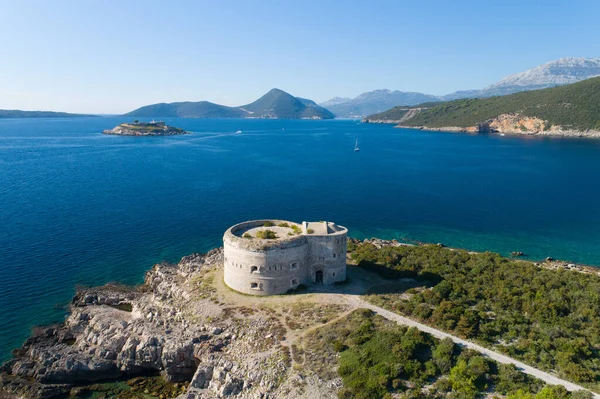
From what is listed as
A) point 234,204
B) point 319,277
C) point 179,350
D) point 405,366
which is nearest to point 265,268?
point 319,277

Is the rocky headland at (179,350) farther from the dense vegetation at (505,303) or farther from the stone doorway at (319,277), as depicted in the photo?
the dense vegetation at (505,303)

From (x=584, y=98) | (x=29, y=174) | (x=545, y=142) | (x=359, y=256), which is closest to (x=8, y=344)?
(x=359, y=256)

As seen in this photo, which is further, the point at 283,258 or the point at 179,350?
the point at 283,258

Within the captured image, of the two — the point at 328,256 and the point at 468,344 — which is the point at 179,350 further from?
the point at 468,344

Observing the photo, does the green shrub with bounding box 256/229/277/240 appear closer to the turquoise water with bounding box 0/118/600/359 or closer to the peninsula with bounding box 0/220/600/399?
the peninsula with bounding box 0/220/600/399

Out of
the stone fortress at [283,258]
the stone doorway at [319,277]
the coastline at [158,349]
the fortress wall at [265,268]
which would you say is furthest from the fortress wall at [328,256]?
the coastline at [158,349]

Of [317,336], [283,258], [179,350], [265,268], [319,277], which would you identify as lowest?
[179,350]

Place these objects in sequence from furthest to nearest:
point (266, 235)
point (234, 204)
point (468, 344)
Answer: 1. point (234, 204)
2. point (266, 235)
3. point (468, 344)
